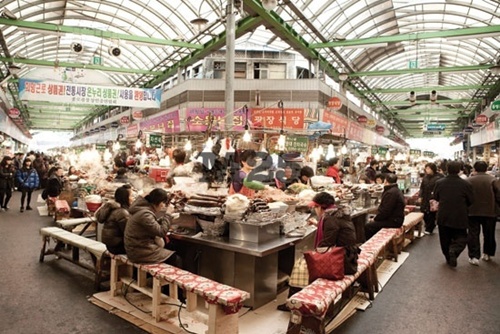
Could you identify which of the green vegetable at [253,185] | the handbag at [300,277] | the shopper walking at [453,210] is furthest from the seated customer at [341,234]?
the shopper walking at [453,210]

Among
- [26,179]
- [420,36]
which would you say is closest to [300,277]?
[26,179]

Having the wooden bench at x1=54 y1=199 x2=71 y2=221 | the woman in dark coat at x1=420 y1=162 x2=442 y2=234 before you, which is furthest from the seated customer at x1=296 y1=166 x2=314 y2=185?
the wooden bench at x1=54 y1=199 x2=71 y2=221

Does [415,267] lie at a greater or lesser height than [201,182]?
lesser

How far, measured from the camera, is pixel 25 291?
205 inches

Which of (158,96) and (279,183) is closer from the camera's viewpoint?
(279,183)

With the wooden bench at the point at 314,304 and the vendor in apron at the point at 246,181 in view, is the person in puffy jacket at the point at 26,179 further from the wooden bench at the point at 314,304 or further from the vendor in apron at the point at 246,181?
the wooden bench at the point at 314,304

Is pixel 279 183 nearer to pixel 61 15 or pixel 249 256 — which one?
pixel 249 256

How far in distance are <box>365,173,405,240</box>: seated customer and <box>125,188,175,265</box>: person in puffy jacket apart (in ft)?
14.1

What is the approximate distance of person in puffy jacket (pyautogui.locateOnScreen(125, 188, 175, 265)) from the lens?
177 inches

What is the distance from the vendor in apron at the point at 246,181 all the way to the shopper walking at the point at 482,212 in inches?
163

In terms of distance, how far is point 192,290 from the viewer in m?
3.85

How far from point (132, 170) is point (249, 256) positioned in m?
8.41

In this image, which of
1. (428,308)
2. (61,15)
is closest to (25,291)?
(428,308)

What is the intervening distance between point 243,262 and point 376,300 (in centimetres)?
199
